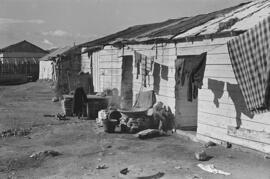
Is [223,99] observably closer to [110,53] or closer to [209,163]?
[209,163]

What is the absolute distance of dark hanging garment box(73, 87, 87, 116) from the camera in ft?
50.5

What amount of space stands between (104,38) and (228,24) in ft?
40.2

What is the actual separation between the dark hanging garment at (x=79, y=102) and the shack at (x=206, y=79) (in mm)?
1560

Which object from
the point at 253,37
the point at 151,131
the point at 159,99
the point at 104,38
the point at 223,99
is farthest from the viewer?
the point at 104,38

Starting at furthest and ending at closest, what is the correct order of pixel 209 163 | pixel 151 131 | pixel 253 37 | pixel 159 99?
1. pixel 159 99
2. pixel 151 131
3. pixel 209 163
4. pixel 253 37

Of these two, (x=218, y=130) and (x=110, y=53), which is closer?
(x=218, y=130)

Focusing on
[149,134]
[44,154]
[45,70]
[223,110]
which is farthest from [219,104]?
[45,70]

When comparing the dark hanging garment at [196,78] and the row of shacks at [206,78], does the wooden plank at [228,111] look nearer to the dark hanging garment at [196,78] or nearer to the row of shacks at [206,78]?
the row of shacks at [206,78]

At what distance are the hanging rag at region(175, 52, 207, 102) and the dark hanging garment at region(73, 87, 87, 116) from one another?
4917 mm

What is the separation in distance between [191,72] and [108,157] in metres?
3.07

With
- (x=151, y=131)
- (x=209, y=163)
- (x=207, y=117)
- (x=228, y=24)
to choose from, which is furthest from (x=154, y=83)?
(x=209, y=163)

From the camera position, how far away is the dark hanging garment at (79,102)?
606 inches

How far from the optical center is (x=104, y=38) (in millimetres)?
21859

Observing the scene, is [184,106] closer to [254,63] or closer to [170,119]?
[170,119]
